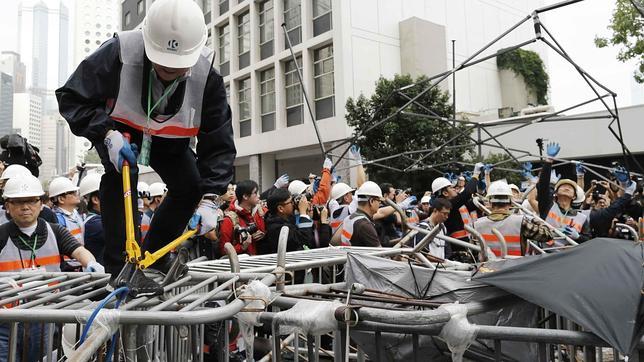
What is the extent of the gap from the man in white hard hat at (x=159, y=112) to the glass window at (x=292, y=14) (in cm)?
2222

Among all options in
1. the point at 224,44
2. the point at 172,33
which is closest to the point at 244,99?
the point at 224,44

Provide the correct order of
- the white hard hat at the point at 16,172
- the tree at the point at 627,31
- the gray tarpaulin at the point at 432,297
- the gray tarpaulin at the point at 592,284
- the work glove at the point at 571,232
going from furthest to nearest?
the tree at the point at 627,31 < the work glove at the point at 571,232 < the white hard hat at the point at 16,172 < the gray tarpaulin at the point at 432,297 < the gray tarpaulin at the point at 592,284

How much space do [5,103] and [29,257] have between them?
163ft

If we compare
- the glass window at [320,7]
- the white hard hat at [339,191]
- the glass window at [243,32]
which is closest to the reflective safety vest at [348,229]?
the white hard hat at [339,191]

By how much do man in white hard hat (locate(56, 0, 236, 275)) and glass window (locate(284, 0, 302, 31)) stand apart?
875 inches

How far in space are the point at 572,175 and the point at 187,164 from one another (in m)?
20.7

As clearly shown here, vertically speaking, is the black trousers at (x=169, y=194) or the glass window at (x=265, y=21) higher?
the glass window at (x=265, y=21)

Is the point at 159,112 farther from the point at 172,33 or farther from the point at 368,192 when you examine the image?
the point at 368,192

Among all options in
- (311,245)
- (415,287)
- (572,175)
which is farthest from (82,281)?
(572,175)

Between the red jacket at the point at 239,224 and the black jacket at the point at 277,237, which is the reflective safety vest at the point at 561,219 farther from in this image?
the red jacket at the point at 239,224

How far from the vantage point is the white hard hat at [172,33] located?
220cm

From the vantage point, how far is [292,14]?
80.0 feet

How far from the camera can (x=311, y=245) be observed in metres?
5.83

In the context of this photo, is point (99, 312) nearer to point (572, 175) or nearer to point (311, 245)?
point (311, 245)
